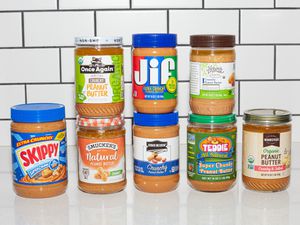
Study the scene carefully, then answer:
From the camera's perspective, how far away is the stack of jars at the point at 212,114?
1027 mm

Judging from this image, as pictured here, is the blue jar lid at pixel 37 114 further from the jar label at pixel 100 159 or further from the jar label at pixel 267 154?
the jar label at pixel 267 154

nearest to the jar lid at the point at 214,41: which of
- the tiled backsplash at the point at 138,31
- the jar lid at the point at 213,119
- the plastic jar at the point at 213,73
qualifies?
the plastic jar at the point at 213,73

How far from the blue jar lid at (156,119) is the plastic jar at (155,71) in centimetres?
1

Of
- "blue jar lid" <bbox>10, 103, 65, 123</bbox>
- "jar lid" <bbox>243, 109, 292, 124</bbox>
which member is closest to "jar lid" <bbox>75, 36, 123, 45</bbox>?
"blue jar lid" <bbox>10, 103, 65, 123</bbox>

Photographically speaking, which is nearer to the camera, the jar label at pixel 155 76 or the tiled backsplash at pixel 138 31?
the jar label at pixel 155 76

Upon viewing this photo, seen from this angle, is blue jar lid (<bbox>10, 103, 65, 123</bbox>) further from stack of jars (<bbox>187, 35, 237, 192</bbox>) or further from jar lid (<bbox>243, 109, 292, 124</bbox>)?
jar lid (<bbox>243, 109, 292, 124</bbox>)

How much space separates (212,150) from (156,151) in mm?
110

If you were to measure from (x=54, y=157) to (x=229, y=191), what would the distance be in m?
0.36

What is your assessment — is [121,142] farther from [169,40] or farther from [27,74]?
[27,74]

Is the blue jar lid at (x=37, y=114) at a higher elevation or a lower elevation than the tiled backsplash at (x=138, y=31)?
lower

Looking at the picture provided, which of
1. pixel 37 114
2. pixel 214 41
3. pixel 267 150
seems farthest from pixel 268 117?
pixel 37 114

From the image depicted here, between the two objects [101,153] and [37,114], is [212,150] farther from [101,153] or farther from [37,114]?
[37,114]

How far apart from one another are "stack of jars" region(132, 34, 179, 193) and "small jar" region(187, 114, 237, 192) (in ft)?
0.13

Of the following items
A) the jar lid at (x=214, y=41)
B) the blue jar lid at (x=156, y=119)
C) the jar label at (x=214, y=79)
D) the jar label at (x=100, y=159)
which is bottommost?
the jar label at (x=100, y=159)
